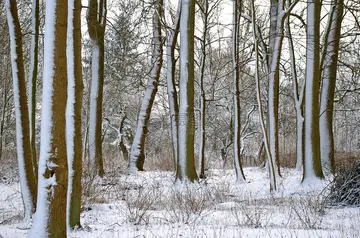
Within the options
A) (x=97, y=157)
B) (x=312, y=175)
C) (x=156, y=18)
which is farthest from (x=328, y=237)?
(x=156, y=18)

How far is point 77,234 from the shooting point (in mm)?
5238

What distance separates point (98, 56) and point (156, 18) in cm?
321

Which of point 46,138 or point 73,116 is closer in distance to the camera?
point 46,138

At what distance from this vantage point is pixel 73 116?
5.45 metres

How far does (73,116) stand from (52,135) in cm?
138

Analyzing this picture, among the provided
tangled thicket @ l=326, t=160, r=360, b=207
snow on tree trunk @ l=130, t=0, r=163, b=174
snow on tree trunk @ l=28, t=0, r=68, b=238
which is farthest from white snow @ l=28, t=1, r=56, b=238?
snow on tree trunk @ l=130, t=0, r=163, b=174

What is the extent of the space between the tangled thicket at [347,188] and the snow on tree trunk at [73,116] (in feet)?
14.2

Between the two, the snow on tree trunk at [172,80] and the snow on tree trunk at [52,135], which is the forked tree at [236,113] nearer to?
the snow on tree trunk at [172,80]

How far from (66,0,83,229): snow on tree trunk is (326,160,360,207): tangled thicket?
4324 millimetres

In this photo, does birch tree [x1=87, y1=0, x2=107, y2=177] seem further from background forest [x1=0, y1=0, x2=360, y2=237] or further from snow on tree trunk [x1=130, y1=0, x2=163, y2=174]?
snow on tree trunk [x1=130, y1=0, x2=163, y2=174]

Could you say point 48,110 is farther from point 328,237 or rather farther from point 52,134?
point 328,237

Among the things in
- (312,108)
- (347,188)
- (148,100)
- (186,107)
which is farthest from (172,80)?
(347,188)

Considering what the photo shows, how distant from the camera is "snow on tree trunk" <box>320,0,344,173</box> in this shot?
12305mm

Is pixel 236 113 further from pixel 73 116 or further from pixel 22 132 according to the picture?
pixel 73 116
